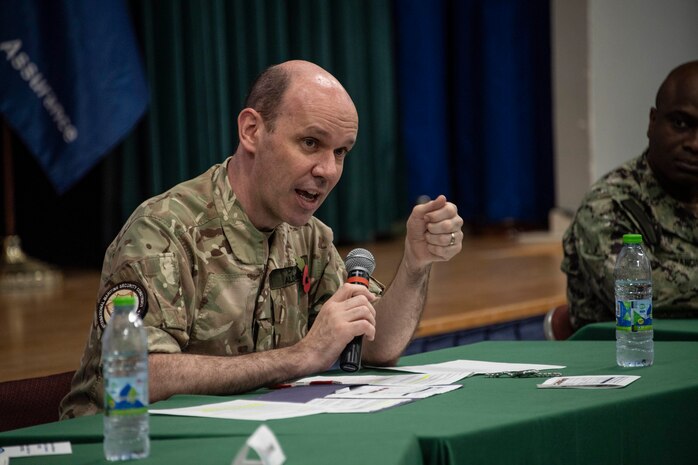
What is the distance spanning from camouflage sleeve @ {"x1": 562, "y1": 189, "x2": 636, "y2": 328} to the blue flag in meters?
3.83

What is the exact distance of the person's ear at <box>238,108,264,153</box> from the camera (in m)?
2.36

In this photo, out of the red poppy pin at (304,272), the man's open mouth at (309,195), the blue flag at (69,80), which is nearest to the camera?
the man's open mouth at (309,195)

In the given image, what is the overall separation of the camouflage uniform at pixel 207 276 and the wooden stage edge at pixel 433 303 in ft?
5.08

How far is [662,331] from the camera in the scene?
2.79 metres

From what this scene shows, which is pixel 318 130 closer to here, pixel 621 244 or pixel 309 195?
pixel 309 195

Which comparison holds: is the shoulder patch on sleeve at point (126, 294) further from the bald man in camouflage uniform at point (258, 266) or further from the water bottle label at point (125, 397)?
the water bottle label at point (125, 397)

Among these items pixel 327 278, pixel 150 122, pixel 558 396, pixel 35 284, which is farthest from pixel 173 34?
pixel 558 396

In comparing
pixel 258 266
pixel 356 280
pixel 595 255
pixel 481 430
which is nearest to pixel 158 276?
pixel 258 266

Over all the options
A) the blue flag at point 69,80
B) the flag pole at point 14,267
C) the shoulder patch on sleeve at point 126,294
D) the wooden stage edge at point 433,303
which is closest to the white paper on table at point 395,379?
the shoulder patch on sleeve at point 126,294

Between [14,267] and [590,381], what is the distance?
5078 millimetres

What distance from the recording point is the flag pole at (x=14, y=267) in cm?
634

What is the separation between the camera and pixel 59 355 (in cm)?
409

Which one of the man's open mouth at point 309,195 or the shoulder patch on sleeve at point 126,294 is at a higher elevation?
the man's open mouth at point 309,195

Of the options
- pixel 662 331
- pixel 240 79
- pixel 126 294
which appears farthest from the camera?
pixel 240 79
